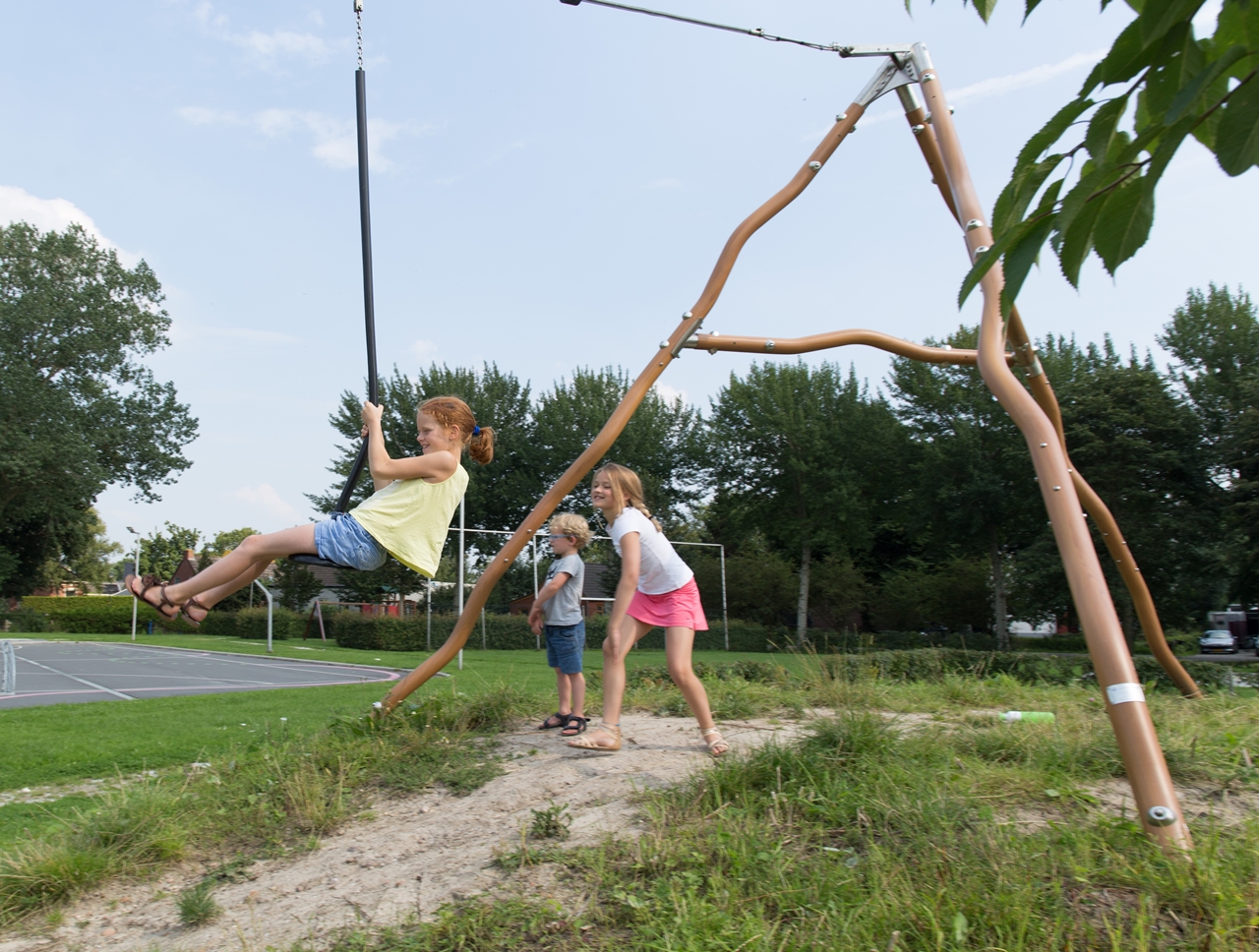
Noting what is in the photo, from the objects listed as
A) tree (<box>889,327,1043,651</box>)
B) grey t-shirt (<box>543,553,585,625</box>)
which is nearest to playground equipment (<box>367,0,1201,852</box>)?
grey t-shirt (<box>543,553,585,625</box>)

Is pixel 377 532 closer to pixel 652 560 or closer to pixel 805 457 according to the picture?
pixel 652 560

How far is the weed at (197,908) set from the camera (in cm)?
340

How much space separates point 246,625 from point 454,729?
32.3m

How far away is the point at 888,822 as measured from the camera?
3283 millimetres

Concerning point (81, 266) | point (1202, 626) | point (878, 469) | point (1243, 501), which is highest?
point (81, 266)

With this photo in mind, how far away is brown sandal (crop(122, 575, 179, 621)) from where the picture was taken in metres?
4.24

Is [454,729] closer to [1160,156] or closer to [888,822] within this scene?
[888,822]

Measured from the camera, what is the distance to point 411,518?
4.43 meters

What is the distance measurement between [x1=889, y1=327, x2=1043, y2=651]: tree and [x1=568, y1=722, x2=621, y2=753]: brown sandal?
28.4 metres

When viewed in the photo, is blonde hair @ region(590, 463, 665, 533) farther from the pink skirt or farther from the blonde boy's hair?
the blonde boy's hair

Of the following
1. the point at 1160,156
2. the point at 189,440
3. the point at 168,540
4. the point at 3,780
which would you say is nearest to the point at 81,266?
the point at 189,440

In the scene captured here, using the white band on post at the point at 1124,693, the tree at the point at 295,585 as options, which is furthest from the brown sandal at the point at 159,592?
the tree at the point at 295,585

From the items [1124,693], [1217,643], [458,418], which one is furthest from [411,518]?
[1217,643]

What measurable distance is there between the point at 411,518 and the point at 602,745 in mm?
1512
